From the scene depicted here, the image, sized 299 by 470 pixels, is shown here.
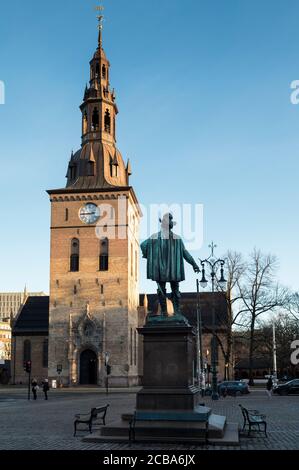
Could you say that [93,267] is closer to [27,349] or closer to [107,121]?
[27,349]

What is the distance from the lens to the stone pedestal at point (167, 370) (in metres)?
14.5

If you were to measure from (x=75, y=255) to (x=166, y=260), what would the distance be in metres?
46.0

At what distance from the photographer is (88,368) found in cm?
5897

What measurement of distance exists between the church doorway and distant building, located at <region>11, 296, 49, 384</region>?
8.62m

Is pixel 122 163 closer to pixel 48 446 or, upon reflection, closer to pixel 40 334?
pixel 40 334

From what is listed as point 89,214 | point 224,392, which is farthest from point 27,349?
point 224,392

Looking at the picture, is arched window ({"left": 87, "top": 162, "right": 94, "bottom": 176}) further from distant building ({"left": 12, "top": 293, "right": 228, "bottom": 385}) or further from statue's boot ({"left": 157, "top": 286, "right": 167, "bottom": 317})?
statue's boot ({"left": 157, "top": 286, "right": 167, "bottom": 317})

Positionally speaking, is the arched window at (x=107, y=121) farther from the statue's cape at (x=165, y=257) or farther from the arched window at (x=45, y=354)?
the statue's cape at (x=165, y=257)

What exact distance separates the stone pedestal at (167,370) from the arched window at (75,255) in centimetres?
4672

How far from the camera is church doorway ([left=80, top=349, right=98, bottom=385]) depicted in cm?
5880

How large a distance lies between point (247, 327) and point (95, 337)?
15.7 m

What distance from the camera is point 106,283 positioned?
6003 centimetres

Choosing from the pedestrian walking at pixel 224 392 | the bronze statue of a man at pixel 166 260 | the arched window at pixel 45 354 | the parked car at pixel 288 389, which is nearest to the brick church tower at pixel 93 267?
the arched window at pixel 45 354
